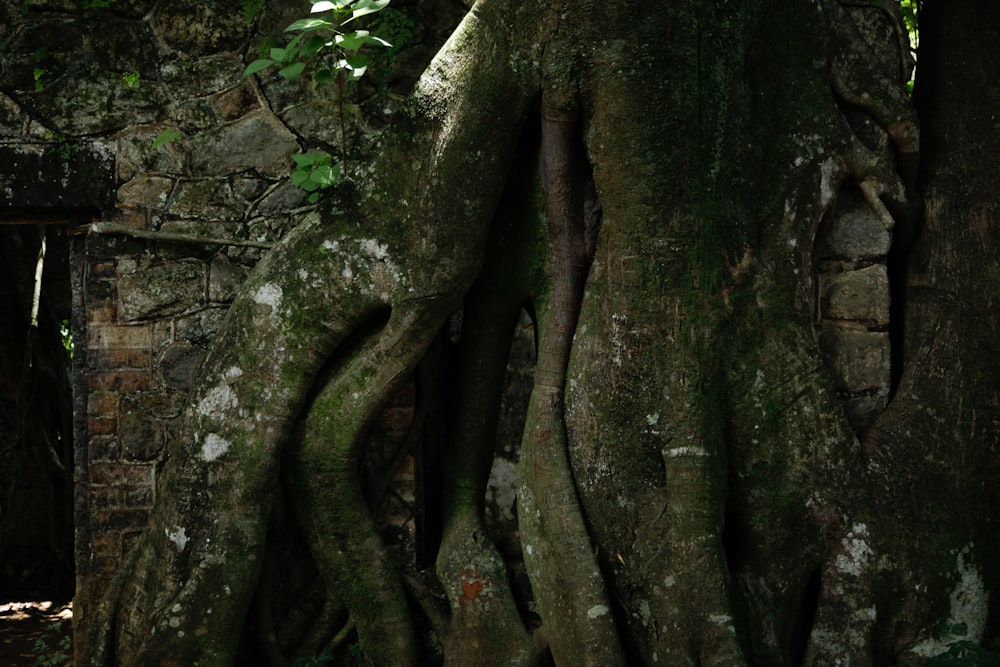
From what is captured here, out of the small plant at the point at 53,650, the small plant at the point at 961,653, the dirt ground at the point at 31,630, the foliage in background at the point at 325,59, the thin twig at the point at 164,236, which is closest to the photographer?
the small plant at the point at 961,653

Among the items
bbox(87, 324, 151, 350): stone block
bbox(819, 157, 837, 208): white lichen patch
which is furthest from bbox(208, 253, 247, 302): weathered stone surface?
bbox(819, 157, 837, 208): white lichen patch

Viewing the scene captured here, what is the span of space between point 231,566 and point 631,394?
142cm

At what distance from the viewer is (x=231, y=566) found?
345cm

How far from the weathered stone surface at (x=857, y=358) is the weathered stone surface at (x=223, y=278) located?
216 centimetres

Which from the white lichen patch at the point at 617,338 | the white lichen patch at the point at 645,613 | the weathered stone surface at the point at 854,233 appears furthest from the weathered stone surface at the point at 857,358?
the white lichen patch at the point at 645,613

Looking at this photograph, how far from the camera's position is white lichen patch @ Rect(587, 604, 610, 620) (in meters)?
3.25

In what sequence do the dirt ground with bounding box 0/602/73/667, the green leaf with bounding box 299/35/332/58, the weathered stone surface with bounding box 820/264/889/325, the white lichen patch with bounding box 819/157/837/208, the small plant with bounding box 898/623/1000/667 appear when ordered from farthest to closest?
1. the dirt ground with bounding box 0/602/73/667
2. the weathered stone surface with bounding box 820/264/889/325
3. the white lichen patch with bounding box 819/157/837/208
4. the green leaf with bounding box 299/35/332/58
5. the small plant with bounding box 898/623/1000/667

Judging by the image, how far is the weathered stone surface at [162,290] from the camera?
3984 mm

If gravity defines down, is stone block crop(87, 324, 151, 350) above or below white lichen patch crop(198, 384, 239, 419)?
above

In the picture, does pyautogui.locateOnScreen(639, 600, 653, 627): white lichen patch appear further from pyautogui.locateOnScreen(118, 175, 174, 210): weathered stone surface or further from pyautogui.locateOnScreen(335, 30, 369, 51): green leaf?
pyautogui.locateOnScreen(118, 175, 174, 210): weathered stone surface

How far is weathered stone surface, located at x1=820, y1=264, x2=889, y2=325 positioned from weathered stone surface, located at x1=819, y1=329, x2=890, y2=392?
2.2 inches

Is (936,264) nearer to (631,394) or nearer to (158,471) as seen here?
(631,394)

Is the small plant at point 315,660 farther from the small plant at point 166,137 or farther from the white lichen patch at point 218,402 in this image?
the small plant at point 166,137

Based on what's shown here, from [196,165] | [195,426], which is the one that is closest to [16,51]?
[196,165]
